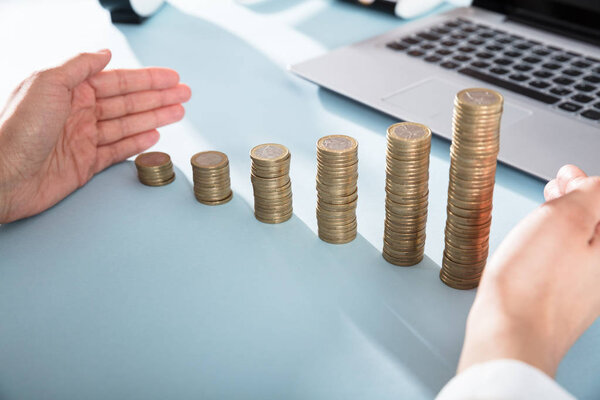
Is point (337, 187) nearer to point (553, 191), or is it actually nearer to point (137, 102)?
point (553, 191)

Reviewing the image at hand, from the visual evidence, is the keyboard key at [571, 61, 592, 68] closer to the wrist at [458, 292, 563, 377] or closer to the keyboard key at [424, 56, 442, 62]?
the keyboard key at [424, 56, 442, 62]

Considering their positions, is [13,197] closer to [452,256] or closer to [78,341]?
[78,341]

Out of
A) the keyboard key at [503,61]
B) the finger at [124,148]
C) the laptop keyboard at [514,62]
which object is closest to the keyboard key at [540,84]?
the laptop keyboard at [514,62]

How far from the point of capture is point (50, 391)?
783 mm

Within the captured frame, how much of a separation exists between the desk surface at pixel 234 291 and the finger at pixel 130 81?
0.39 feet

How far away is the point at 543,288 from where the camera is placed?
2.36 feet

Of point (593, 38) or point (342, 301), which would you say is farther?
point (593, 38)

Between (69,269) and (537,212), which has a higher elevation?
(537,212)

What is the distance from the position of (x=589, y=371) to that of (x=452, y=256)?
8.9 inches

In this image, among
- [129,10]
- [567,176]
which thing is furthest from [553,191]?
[129,10]

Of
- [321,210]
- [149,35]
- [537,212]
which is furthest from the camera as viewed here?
[149,35]

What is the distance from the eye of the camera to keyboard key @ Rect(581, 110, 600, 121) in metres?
1.23

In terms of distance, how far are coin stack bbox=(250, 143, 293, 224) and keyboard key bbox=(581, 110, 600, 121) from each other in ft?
2.04

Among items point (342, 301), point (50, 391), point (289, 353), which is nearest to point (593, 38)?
point (342, 301)
